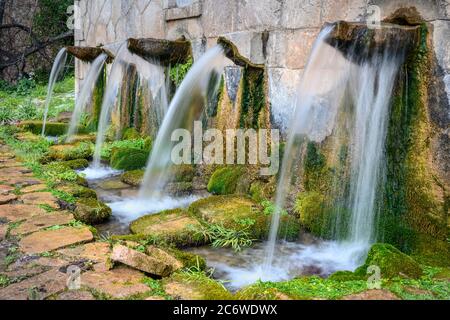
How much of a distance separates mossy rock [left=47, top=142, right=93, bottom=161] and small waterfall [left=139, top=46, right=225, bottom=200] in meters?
1.50

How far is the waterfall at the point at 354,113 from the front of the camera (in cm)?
304

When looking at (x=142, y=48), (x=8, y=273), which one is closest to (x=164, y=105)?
(x=142, y=48)

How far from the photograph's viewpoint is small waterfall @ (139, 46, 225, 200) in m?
4.62

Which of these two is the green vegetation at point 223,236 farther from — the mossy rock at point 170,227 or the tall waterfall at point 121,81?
the tall waterfall at point 121,81

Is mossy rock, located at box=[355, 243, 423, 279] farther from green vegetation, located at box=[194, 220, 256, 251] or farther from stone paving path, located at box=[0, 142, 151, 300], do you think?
stone paving path, located at box=[0, 142, 151, 300]

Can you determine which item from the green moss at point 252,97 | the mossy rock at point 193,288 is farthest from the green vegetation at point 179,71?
the mossy rock at point 193,288

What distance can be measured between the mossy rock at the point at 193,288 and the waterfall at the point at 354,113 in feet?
2.12

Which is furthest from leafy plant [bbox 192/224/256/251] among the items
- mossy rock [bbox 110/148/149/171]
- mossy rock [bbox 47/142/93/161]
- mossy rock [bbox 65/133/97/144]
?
mossy rock [bbox 65/133/97/144]

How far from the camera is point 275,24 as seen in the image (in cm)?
407

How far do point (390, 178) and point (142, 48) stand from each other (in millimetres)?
3255

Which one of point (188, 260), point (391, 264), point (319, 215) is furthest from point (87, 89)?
point (391, 264)

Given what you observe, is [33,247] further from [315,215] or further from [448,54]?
[448,54]

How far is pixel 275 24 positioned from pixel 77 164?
112 inches

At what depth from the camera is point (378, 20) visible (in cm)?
316
